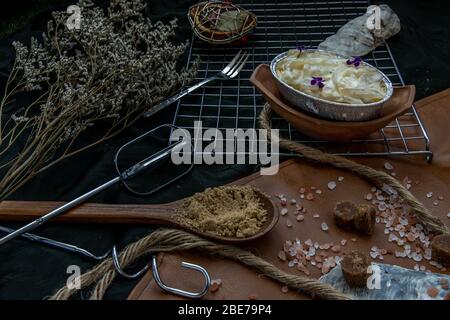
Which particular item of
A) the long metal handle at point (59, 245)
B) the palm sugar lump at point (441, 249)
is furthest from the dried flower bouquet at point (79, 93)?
the palm sugar lump at point (441, 249)

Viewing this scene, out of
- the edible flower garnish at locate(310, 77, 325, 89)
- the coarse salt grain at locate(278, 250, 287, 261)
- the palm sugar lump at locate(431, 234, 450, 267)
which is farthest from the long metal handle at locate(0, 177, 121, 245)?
the palm sugar lump at locate(431, 234, 450, 267)

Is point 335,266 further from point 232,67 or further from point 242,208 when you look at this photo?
point 232,67

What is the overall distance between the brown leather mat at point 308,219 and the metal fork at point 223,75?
0.35 m

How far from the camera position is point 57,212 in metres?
1.17

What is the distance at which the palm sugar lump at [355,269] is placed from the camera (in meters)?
0.99

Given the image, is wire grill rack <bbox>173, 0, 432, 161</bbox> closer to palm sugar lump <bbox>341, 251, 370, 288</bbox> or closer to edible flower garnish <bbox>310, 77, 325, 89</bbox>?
edible flower garnish <bbox>310, 77, 325, 89</bbox>

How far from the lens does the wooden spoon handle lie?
3.83ft

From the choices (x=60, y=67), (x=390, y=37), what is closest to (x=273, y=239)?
(x=60, y=67)

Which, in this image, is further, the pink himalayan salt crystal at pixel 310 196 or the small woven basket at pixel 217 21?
the small woven basket at pixel 217 21

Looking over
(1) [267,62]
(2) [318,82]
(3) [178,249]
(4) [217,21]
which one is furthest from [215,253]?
(4) [217,21]

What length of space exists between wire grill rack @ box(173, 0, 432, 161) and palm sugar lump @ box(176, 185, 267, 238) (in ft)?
1.03

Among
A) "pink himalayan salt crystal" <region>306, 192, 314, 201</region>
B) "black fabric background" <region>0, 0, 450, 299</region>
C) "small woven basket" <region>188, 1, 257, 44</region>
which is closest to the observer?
"black fabric background" <region>0, 0, 450, 299</region>

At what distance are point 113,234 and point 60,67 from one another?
1.54 ft

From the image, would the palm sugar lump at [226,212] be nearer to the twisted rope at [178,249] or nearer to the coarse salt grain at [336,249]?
the twisted rope at [178,249]
